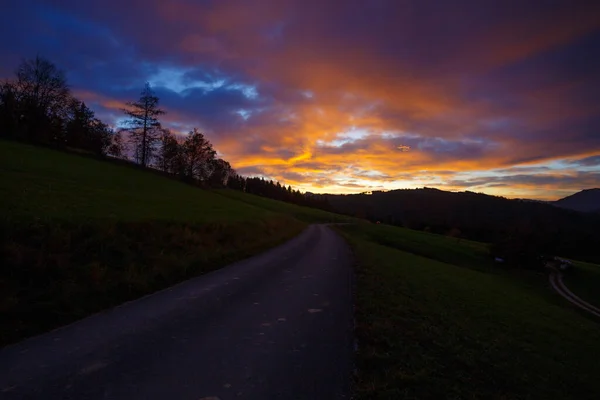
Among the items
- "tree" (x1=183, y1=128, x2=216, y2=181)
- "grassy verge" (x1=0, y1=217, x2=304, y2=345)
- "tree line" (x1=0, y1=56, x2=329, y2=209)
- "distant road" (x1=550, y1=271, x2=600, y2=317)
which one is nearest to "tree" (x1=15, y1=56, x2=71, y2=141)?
"tree line" (x1=0, y1=56, x2=329, y2=209)

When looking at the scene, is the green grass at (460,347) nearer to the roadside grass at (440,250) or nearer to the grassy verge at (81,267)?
the grassy verge at (81,267)

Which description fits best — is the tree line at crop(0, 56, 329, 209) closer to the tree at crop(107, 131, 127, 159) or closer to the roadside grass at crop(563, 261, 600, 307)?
the tree at crop(107, 131, 127, 159)

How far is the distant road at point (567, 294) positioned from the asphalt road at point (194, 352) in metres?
32.9

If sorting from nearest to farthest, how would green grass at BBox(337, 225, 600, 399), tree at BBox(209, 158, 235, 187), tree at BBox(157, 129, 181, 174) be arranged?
green grass at BBox(337, 225, 600, 399), tree at BBox(157, 129, 181, 174), tree at BBox(209, 158, 235, 187)

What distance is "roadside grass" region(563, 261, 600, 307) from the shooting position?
3686cm

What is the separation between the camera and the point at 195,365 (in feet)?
18.7

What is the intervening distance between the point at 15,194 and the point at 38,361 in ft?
50.4

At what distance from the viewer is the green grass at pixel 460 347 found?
235 inches

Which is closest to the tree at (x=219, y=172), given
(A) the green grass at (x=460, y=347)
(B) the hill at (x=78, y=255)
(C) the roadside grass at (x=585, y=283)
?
(B) the hill at (x=78, y=255)

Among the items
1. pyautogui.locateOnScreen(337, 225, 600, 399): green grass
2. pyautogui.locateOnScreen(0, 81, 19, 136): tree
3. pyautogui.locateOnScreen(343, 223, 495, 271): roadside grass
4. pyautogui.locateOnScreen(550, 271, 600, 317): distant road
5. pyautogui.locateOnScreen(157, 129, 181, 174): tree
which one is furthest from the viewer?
pyautogui.locateOnScreen(157, 129, 181, 174): tree

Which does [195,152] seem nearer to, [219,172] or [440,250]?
[219,172]

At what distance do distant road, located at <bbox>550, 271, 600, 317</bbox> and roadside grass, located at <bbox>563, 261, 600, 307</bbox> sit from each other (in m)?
0.67

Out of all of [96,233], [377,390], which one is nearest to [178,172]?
[96,233]

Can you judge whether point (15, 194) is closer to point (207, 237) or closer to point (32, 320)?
point (207, 237)
